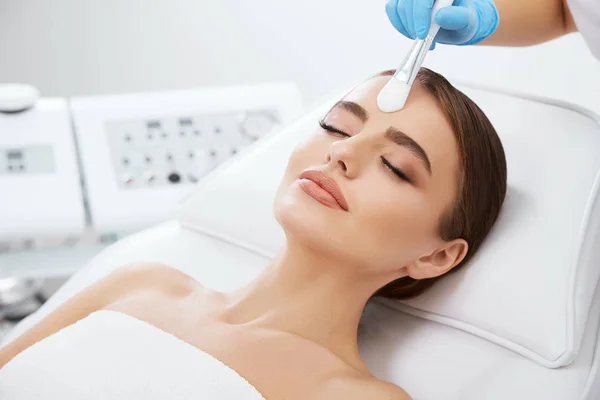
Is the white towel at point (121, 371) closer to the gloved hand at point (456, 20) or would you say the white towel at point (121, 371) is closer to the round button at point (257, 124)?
the gloved hand at point (456, 20)

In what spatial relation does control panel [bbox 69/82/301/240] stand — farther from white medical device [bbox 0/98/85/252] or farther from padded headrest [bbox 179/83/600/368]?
padded headrest [bbox 179/83/600/368]

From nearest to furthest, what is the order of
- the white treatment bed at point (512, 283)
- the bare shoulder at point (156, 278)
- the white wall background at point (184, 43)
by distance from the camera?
the white treatment bed at point (512, 283) < the bare shoulder at point (156, 278) < the white wall background at point (184, 43)

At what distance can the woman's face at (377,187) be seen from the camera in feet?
3.83

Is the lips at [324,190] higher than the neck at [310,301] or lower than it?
higher

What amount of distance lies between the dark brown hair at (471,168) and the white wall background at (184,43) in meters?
0.92

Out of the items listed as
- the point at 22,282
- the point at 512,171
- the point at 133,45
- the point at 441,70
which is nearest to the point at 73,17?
the point at 133,45

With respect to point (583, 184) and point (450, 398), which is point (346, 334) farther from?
point (583, 184)

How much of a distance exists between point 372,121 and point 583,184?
377 mm

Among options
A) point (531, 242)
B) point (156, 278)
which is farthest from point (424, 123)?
point (156, 278)

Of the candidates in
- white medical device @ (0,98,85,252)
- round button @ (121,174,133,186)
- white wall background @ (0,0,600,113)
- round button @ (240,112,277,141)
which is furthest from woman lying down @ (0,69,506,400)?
white wall background @ (0,0,600,113)

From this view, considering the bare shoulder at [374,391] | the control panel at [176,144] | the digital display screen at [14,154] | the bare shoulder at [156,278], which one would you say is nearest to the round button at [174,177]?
the control panel at [176,144]

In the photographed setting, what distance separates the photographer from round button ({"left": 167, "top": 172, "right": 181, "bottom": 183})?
6.24ft

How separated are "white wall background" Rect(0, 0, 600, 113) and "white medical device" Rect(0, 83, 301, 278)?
0.31 m

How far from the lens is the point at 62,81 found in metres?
2.49
